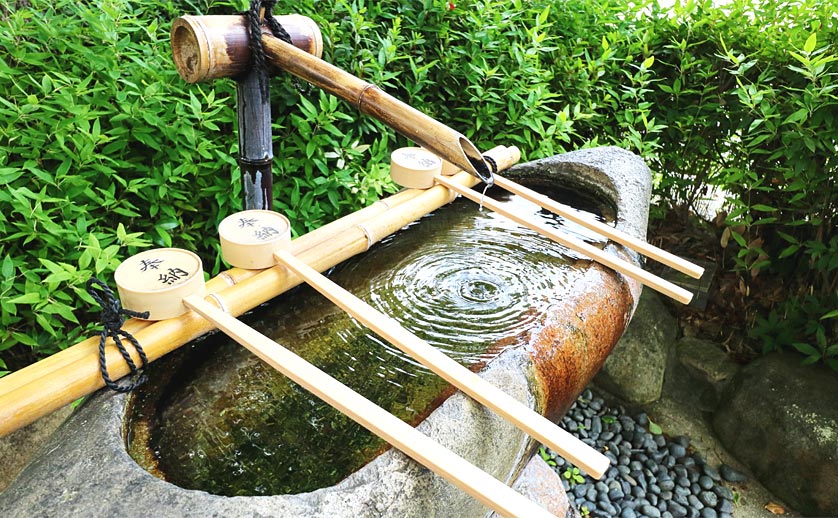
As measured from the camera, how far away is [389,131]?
346cm

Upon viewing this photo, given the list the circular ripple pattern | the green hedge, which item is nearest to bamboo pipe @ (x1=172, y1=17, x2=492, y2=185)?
the circular ripple pattern

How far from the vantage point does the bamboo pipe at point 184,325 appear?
4.17ft

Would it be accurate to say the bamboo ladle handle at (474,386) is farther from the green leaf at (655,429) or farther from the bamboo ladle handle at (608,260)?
the green leaf at (655,429)

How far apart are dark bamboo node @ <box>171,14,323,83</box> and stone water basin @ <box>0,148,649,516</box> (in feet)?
2.66

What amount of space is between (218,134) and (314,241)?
4.71ft

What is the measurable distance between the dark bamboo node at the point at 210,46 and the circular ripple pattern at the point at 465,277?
843 mm

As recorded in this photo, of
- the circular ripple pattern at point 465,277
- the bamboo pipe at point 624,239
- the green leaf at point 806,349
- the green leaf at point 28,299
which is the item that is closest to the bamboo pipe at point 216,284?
the circular ripple pattern at point 465,277

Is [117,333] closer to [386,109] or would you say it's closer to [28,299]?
[28,299]

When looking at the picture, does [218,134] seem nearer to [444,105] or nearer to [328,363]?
[444,105]

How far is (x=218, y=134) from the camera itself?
301 cm

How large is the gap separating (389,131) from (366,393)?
7.03 feet

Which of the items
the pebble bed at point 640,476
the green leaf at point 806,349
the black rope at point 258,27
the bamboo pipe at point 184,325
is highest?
the black rope at point 258,27

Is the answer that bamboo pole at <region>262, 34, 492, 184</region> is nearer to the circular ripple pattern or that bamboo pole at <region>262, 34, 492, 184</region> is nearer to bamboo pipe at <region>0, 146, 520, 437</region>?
bamboo pipe at <region>0, 146, 520, 437</region>

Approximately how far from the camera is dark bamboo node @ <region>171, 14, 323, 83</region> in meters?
1.79
